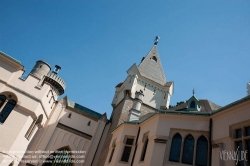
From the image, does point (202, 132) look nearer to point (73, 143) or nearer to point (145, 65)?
point (73, 143)

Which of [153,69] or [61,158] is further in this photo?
[153,69]

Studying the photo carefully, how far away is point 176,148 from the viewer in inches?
380

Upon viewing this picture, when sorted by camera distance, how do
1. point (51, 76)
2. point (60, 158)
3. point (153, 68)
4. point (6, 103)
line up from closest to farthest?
point (6, 103)
point (60, 158)
point (51, 76)
point (153, 68)

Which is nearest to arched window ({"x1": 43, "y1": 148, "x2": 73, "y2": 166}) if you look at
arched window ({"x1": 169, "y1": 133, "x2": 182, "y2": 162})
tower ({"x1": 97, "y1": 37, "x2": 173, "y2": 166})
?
tower ({"x1": 97, "y1": 37, "x2": 173, "y2": 166})

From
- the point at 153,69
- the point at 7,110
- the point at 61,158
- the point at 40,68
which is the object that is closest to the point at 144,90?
the point at 153,69

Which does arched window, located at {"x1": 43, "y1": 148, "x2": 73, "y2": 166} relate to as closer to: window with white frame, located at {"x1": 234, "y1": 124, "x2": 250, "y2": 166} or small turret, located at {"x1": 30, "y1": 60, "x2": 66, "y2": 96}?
small turret, located at {"x1": 30, "y1": 60, "x2": 66, "y2": 96}

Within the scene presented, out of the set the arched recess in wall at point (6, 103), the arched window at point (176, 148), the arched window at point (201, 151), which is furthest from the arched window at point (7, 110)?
the arched window at point (201, 151)

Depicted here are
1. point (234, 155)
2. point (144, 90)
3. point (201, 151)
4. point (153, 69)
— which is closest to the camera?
point (234, 155)

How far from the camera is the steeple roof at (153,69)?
80.0 feet

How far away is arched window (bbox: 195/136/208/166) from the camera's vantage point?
876 centimetres

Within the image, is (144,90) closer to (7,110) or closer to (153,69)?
(153,69)

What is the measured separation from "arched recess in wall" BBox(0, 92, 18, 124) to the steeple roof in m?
15.1

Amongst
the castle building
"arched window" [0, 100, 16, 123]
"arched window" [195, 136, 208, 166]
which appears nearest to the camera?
the castle building

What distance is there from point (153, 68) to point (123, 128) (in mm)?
13827
